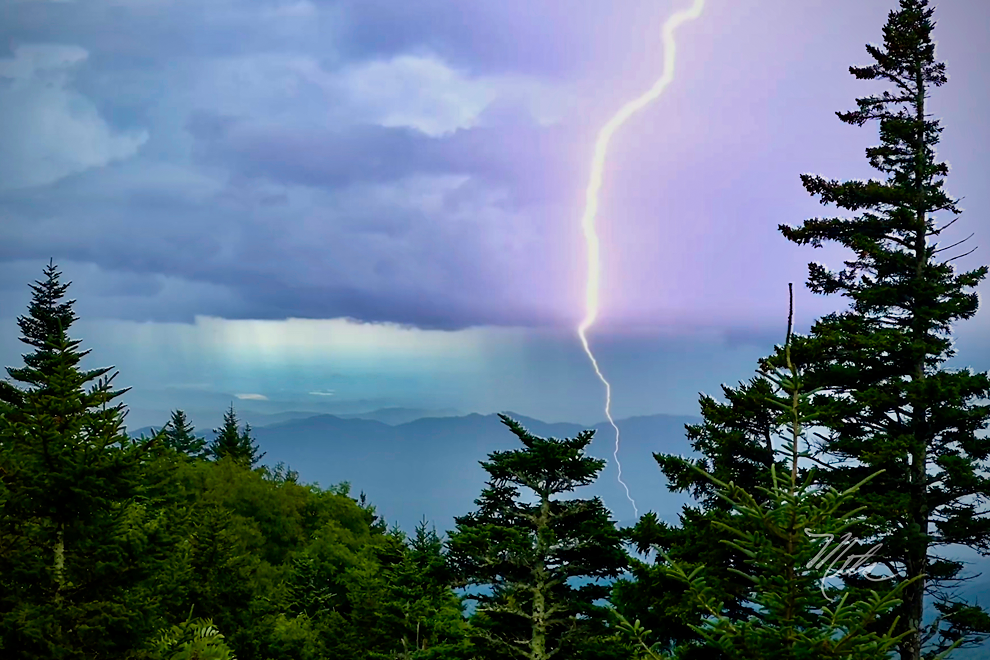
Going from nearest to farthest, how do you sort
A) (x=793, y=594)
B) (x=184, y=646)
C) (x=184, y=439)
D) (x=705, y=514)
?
(x=793, y=594), (x=184, y=646), (x=705, y=514), (x=184, y=439)

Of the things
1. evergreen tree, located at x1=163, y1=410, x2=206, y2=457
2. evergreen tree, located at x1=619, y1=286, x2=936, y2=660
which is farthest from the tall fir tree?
evergreen tree, located at x1=163, y1=410, x2=206, y2=457

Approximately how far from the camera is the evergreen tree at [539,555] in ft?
Answer: 53.7

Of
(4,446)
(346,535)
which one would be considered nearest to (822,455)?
(4,446)

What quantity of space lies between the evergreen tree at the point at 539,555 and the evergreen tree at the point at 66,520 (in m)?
8.22

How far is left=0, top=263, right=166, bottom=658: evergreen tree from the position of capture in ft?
29.3

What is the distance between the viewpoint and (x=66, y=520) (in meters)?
9.52

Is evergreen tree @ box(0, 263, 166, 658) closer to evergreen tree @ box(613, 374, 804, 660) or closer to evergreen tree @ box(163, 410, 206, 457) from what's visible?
evergreen tree @ box(613, 374, 804, 660)

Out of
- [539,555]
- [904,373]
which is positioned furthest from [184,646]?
[904,373]

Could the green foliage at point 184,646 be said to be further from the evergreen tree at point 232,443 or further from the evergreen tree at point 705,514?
the evergreen tree at point 232,443

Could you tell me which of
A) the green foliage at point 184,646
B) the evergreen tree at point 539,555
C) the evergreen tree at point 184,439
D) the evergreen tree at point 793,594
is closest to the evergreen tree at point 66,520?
the green foliage at point 184,646

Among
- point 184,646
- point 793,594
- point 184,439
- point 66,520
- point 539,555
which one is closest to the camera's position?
point 793,594

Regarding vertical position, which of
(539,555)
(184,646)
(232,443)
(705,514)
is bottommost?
(184,646)

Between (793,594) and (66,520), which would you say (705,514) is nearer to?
(793,594)

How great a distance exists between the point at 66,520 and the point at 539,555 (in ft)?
32.6
